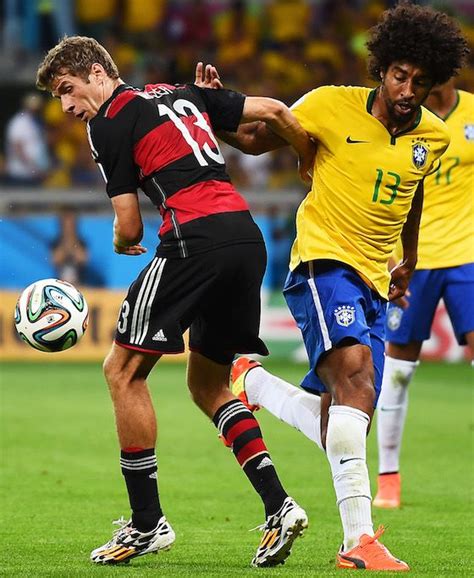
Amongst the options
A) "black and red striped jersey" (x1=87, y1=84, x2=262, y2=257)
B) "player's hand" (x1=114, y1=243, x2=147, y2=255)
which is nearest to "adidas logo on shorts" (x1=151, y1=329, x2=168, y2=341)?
"black and red striped jersey" (x1=87, y1=84, x2=262, y2=257)

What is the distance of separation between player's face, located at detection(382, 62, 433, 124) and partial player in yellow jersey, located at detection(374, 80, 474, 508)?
2.08 metres

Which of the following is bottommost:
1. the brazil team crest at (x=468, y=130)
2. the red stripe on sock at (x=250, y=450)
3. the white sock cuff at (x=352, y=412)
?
the red stripe on sock at (x=250, y=450)

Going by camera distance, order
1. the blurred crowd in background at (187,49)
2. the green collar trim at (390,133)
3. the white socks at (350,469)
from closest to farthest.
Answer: the white socks at (350,469) → the green collar trim at (390,133) → the blurred crowd in background at (187,49)

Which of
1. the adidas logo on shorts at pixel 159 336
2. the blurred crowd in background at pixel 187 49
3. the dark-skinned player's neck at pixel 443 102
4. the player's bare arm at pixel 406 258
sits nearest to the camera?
the adidas logo on shorts at pixel 159 336

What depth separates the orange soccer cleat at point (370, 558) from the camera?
5316mm

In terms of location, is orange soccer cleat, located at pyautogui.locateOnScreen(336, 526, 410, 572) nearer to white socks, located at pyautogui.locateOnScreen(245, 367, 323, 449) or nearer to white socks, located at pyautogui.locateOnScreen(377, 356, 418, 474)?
white socks, located at pyautogui.locateOnScreen(245, 367, 323, 449)

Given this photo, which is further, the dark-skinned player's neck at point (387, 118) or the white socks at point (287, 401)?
A: the white socks at point (287, 401)

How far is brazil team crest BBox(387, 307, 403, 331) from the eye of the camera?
7809 mm

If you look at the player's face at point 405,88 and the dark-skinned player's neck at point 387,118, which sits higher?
the player's face at point 405,88

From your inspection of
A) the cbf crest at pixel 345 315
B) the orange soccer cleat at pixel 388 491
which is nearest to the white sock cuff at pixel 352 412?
the cbf crest at pixel 345 315

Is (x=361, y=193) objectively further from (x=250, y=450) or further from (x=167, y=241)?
(x=250, y=450)

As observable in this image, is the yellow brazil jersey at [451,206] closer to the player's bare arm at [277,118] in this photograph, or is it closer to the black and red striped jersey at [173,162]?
the player's bare arm at [277,118]

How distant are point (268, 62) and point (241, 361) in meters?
14.9

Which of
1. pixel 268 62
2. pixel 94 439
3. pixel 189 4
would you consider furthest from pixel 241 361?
pixel 189 4
